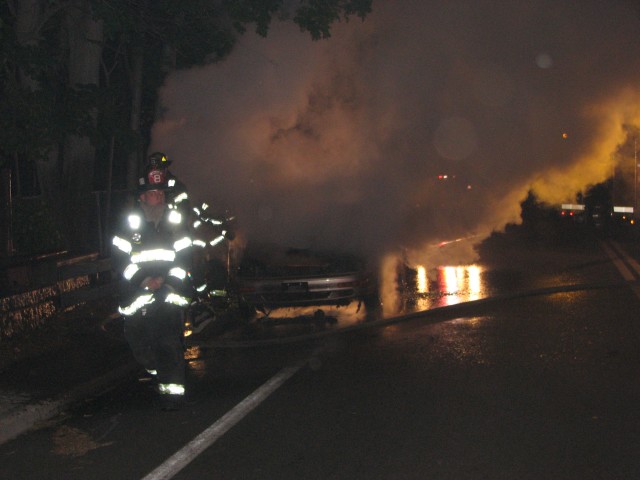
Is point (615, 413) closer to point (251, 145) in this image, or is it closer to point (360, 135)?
point (251, 145)

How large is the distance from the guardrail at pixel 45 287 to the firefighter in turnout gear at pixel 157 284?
93.7 inches

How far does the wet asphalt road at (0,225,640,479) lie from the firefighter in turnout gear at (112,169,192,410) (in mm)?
384

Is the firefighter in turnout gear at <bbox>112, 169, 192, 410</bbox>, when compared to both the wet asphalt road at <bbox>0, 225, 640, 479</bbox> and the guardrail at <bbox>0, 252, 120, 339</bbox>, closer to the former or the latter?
the wet asphalt road at <bbox>0, 225, 640, 479</bbox>

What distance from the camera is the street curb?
6.09 m

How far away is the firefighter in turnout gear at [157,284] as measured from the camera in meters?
6.39

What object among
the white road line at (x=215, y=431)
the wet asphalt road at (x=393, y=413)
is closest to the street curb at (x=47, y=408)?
the wet asphalt road at (x=393, y=413)

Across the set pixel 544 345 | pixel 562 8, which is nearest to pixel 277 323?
pixel 544 345

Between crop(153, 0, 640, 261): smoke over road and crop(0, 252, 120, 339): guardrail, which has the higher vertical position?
crop(153, 0, 640, 261): smoke over road

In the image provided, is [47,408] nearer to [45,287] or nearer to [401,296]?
[45,287]

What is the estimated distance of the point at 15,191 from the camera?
13062 mm

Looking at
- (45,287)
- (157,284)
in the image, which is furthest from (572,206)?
(157,284)

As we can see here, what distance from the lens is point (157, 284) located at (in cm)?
632

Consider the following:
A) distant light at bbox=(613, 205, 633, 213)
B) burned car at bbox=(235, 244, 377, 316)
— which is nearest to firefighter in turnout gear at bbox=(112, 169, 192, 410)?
burned car at bbox=(235, 244, 377, 316)

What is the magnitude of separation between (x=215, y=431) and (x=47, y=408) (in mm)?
1627
